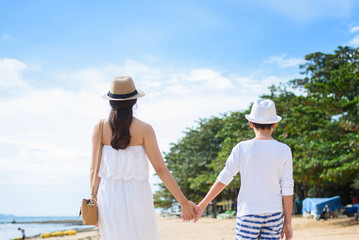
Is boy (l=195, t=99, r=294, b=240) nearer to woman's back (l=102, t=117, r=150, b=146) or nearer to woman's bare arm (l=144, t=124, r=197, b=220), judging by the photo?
woman's bare arm (l=144, t=124, r=197, b=220)

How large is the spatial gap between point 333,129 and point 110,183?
600 inches

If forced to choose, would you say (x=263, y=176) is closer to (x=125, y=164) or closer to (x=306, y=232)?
(x=125, y=164)

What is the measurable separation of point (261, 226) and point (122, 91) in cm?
172

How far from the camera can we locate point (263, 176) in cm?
328

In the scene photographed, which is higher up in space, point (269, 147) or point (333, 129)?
point (333, 129)

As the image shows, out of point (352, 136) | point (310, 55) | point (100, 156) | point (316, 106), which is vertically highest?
point (310, 55)

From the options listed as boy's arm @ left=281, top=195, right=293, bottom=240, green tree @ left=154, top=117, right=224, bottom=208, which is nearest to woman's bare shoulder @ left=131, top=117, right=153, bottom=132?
boy's arm @ left=281, top=195, right=293, bottom=240

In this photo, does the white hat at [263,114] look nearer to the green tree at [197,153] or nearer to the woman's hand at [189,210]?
the woman's hand at [189,210]

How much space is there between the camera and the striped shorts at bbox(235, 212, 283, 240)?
10.6 ft

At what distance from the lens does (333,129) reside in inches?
642

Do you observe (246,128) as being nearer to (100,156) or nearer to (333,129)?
(333,129)

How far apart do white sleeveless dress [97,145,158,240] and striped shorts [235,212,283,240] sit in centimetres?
81

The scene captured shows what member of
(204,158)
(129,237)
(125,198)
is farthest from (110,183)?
(204,158)

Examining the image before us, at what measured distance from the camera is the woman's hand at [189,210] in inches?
139
